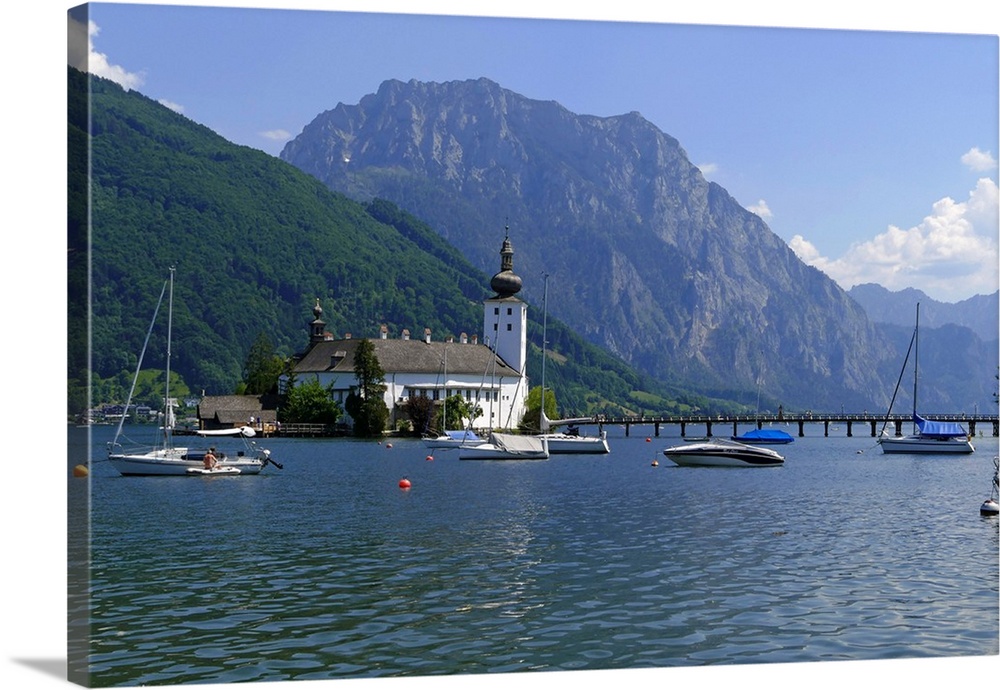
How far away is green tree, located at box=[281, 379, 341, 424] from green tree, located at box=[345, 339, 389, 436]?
7.22ft

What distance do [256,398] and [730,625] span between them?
3884 inches

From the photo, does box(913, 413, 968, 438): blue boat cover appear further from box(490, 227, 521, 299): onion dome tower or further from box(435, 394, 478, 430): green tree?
box(490, 227, 521, 299): onion dome tower

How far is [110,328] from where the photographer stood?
136 meters

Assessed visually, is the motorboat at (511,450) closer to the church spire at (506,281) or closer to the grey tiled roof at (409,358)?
the grey tiled roof at (409,358)

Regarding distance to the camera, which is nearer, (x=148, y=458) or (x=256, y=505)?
(x=256, y=505)

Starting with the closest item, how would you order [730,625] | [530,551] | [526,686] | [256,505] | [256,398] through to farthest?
[526,686] → [730,625] → [530,551] → [256,505] → [256,398]

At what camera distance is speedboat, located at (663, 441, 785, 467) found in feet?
205

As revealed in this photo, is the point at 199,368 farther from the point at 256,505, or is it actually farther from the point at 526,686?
the point at 526,686

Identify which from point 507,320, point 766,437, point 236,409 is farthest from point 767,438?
point 236,409

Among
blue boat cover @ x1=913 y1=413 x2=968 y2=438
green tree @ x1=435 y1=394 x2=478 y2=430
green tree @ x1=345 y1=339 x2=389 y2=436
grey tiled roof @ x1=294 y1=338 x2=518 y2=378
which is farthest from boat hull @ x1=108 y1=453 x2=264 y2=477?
grey tiled roof @ x1=294 y1=338 x2=518 y2=378

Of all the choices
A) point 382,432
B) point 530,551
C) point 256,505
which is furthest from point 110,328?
point 530,551

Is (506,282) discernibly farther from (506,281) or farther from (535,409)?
(535,409)

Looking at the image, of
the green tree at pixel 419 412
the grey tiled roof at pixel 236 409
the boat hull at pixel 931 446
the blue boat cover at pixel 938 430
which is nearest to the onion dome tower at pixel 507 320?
the green tree at pixel 419 412

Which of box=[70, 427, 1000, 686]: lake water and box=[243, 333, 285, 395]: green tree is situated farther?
box=[243, 333, 285, 395]: green tree
